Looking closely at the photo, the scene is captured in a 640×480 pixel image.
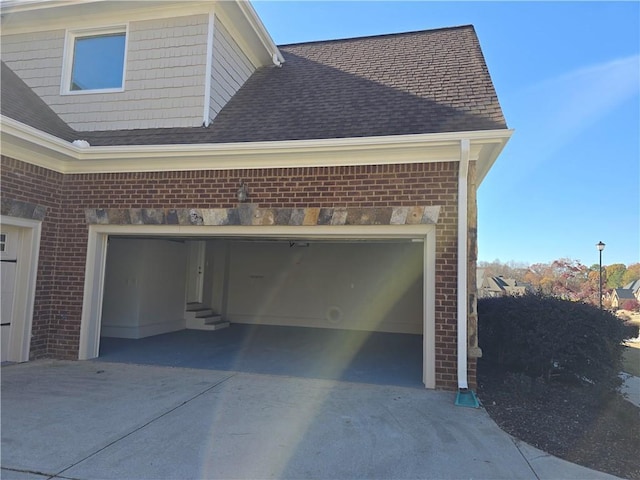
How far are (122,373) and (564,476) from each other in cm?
543

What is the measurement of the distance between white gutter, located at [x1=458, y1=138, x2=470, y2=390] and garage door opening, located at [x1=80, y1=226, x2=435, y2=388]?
0.38m

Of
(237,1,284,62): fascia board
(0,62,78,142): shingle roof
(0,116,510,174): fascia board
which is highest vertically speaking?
(237,1,284,62): fascia board

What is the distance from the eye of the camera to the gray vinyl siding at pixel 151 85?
7.28 metres

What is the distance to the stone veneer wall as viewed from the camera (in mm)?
5562

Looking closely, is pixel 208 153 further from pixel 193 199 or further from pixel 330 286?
pixel 330 286

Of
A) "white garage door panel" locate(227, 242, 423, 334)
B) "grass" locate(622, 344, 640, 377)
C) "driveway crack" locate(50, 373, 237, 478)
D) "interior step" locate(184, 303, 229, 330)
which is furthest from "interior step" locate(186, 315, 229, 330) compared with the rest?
"grass" locate(622, 344, 640, 377)

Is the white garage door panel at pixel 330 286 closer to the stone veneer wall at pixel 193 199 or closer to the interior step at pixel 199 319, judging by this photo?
the interior step at pixel 199 319

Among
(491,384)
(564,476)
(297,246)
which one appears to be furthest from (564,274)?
(564,476)

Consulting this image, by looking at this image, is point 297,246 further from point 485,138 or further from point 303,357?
point 485,138

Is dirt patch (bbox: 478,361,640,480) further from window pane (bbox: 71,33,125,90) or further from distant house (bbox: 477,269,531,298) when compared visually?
window pane (bbox: 71,33,125,90)

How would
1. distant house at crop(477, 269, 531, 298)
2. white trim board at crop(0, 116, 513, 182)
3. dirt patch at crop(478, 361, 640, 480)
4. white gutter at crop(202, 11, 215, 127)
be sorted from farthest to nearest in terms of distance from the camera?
1. distant house at crop(477, 269, 531, 298)
2. white gutter at crop(202, 11, 215, 127)
3. white trim board at crop(0, 116, 513, 182)
4. dirt patch at crop(478, 361, 640, 480)

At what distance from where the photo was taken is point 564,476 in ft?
10.9

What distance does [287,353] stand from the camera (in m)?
7.89

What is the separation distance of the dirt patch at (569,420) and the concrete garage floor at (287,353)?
1.15 metres
